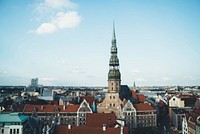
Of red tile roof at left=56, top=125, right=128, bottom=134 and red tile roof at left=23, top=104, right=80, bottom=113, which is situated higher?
red tile roof at left=23, top=104, right=80, bottom=113

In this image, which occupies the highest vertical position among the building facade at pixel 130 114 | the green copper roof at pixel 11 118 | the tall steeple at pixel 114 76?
the tall steeple at pixel 114 76

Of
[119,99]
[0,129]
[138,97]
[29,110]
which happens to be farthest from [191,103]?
[0,129]

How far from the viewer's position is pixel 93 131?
155 ft

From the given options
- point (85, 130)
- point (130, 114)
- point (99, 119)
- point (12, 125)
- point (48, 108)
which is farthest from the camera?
point (130, 114)

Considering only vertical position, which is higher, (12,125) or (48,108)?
(48,108)

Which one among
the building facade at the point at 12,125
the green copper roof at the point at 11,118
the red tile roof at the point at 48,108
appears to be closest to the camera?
the building facade at the point at 12,125

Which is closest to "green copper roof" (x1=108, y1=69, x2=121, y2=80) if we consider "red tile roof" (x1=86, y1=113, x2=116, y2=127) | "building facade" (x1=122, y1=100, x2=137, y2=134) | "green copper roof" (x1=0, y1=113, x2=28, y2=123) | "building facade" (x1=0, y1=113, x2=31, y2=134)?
"building facade" (x1=122, y1=100, x2=137, y2=134)

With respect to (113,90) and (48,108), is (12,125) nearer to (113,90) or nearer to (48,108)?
(48,108)

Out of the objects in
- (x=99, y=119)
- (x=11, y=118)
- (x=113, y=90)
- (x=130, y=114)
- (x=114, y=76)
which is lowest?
(x=130, y=114)

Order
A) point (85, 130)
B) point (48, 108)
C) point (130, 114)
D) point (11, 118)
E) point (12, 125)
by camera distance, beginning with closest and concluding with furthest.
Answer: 1. point (85, 130)
2. point (12, 125)
3. point (11, 118)
4. point (48, 108)
5. point (130, 114)

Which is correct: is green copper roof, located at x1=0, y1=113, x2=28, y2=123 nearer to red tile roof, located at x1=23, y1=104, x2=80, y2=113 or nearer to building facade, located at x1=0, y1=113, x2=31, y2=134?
building facade, located at x1=0, y1=113, x2=31, y2=134

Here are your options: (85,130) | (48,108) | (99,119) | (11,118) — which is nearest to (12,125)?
(11,118)

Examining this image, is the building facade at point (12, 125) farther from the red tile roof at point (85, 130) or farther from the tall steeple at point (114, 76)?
the tall steeple at point (114, 76)

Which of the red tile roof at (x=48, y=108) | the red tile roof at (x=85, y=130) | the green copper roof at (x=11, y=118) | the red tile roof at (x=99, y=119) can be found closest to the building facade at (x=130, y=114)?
the red tile roof at (x=48, y=108)
